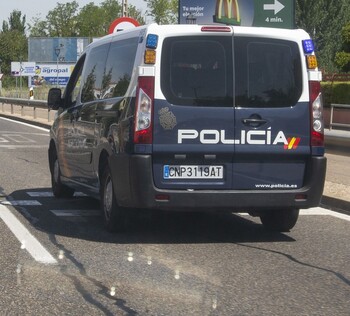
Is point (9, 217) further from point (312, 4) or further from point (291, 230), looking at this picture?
point (312, 4)

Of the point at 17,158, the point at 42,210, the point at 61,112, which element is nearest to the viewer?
the point at 42,210

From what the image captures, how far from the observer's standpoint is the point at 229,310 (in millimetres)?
5555

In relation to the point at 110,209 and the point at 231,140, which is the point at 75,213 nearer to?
the point at 110,209

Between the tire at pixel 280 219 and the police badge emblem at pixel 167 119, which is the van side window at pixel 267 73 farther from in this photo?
the tire at pixel 280 219

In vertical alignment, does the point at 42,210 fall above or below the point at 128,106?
below

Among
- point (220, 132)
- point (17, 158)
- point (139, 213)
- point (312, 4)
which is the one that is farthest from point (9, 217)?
point (312, 4)

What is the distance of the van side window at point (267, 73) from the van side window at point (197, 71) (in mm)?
104

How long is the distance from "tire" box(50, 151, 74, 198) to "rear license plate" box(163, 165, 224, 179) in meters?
3.49

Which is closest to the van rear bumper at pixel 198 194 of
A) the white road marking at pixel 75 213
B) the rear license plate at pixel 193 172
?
the rear license plate at pixel 193 172

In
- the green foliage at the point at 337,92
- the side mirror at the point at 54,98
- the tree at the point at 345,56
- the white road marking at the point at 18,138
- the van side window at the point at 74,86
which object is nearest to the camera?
the van side window at the point at 74,86

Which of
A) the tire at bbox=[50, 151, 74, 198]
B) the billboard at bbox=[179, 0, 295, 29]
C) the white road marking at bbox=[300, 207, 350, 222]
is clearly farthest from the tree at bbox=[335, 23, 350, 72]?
the white road marking at bbox=[300, 207, 350, 222]

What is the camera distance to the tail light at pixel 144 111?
770 cm

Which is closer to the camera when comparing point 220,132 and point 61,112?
point 220,132

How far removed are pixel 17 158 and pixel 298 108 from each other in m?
10.4
